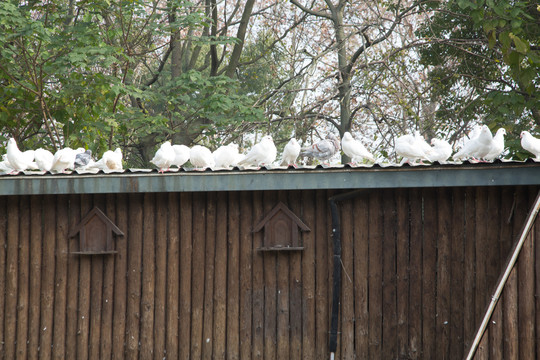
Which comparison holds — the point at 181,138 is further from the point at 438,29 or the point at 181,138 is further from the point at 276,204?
the point at 276,204

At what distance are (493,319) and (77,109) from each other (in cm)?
1063

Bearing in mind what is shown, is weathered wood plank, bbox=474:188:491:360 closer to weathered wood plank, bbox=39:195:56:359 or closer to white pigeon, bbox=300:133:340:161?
white pigeon, bbox=300:133:340:161

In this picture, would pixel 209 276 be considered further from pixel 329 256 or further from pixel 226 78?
pixel 226 78

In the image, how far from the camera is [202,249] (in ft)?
21.9

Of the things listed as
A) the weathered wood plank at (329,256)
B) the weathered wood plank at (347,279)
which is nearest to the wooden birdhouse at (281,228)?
the weathered wood plank at (329,256)

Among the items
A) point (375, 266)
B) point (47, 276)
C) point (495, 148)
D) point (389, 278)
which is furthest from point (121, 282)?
point (495, 148)

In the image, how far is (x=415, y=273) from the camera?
6.31 meters

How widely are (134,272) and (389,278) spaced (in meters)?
2.82

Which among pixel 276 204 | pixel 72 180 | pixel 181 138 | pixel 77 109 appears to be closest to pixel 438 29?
pixel 181 138

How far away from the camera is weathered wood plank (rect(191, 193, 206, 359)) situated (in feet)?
21.7

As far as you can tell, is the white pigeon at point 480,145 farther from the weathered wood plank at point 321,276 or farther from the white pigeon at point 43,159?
the white pigeon at point 43,159

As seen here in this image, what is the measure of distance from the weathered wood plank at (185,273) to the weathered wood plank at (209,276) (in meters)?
0.18

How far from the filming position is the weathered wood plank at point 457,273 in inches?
243

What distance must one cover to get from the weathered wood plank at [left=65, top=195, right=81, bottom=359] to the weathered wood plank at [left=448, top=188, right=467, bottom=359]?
4.11 meters
